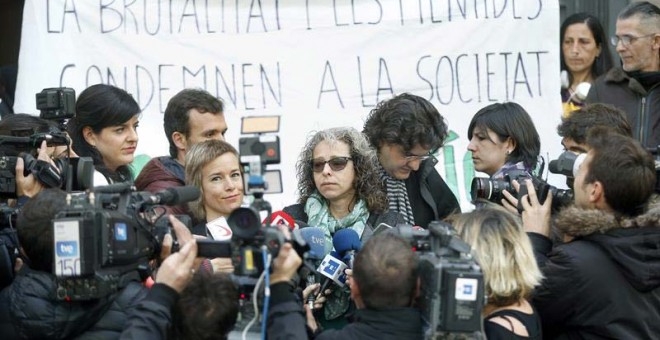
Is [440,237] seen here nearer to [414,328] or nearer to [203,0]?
[414,328]

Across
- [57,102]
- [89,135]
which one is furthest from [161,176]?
[57,102]

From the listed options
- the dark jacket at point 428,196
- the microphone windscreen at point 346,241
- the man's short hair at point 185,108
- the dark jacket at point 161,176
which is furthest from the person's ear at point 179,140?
the microphone windscreen at point 346,241

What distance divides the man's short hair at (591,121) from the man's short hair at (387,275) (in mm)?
1814

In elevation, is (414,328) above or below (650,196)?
below

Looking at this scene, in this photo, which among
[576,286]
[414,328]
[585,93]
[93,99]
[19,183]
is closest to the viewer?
[414,328]

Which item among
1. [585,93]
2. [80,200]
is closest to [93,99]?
[80,200]

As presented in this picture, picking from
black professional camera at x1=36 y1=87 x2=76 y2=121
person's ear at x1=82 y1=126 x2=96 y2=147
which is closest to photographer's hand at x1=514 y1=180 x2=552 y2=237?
black professional camera at x1=36 y1=87 x2=76 y2=121

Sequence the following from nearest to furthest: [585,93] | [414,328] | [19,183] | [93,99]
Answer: [414,328]
[19,183]
[93,99]
[585,93]

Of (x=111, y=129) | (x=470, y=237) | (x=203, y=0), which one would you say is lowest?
(x=470, y=237)

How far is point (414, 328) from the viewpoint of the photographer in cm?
391

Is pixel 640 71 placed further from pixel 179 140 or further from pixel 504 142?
pixel 179 140

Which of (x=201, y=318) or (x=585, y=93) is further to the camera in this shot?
(x=585, y=93)

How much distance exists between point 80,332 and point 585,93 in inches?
161

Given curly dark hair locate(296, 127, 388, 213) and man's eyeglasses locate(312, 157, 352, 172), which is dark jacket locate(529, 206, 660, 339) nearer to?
curly dark hair locate(296, 127, 388, 213)
